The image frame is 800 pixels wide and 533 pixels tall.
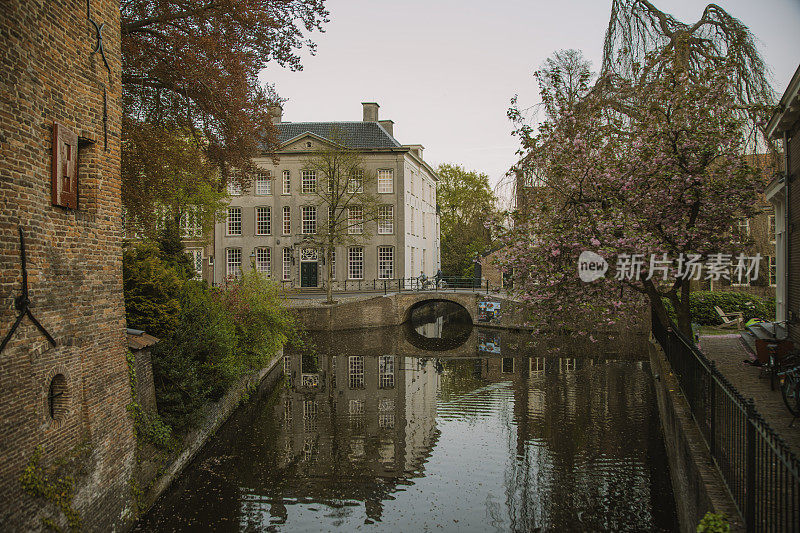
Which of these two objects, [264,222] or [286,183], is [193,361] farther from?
[286,183]

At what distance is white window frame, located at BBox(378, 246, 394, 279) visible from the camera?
3812cm

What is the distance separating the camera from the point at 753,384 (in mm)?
10312

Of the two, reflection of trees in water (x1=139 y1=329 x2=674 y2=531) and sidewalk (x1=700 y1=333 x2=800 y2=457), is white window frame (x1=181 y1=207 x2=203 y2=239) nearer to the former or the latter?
reflection of trees in water (x1=139 y1=329 x2=674 y2=531)

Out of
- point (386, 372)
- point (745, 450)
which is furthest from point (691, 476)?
point (386, 372)

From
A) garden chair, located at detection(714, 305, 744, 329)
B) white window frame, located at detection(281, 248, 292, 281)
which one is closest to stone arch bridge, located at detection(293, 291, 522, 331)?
garden chair, located at detection(714, 305, 744, 329)

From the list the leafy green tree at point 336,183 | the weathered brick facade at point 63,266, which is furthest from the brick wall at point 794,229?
the leafy green tree at point 336,183

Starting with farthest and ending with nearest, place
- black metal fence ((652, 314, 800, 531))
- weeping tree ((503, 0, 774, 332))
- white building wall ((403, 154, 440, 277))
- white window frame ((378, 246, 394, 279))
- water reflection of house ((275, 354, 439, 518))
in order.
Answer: white building wall ((403, 154, 440, 277)) < white window frame ((378, 246, 394, 279)) < weeping tree ((503, 0, 774, 332)) < water reflection of house ((275, 354, 439, 518)) < black metal fence ((652, 314, 800, 531))

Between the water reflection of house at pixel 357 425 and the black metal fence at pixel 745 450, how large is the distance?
14.7 feet

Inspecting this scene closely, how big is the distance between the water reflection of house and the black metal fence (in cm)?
447

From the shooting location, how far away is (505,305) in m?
29.5

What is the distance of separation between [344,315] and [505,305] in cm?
819

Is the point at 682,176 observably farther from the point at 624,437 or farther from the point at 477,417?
the point at 477,417

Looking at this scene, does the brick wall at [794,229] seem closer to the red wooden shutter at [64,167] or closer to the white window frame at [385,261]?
the red wooden shutter at [64,167]

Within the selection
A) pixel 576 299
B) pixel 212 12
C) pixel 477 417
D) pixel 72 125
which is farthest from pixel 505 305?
pixel 72 125
